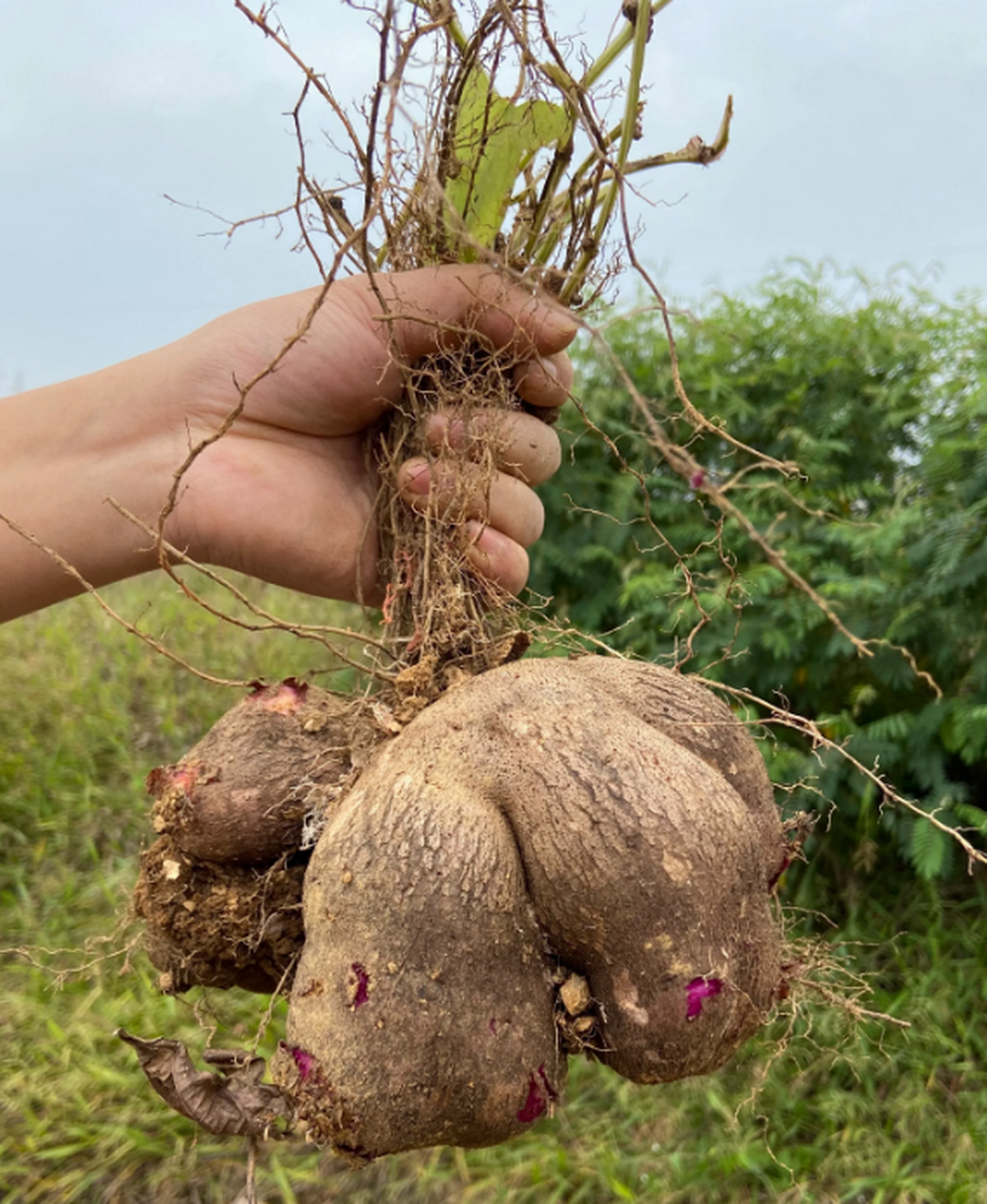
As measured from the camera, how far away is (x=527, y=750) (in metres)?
1.01

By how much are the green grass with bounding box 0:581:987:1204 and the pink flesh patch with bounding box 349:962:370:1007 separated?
57 centimetres

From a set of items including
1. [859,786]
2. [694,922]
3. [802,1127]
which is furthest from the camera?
[859,786]

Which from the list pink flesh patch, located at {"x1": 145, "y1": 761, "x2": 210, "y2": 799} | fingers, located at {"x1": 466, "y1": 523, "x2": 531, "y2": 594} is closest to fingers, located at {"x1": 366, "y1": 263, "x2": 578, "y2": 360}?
fingers, located at {"x1": 466, "y1": 523, "x2": 531, "y2": 594}

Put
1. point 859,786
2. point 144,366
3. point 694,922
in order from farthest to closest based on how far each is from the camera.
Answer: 1. point 859,786
2. point 144,366
3. point 694,922

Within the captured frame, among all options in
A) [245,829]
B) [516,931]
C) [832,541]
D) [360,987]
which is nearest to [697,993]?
[516,931]

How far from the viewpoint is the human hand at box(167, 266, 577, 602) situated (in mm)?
1248

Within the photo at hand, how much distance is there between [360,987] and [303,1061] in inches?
4.0

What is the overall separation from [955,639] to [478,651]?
1.22 meters

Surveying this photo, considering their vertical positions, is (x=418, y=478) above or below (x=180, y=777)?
above

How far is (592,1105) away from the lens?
74.6 inches

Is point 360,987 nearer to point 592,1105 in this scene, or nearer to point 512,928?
point 512,928

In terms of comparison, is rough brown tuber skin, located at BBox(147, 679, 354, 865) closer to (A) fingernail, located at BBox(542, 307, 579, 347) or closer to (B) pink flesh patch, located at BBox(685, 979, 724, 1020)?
(B) pink flesh patch, located at BBox(685, 979, 724, 1020)

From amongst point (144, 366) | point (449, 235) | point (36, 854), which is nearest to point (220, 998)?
point (36, 854)

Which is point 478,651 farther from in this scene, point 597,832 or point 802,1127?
point 802,1127
